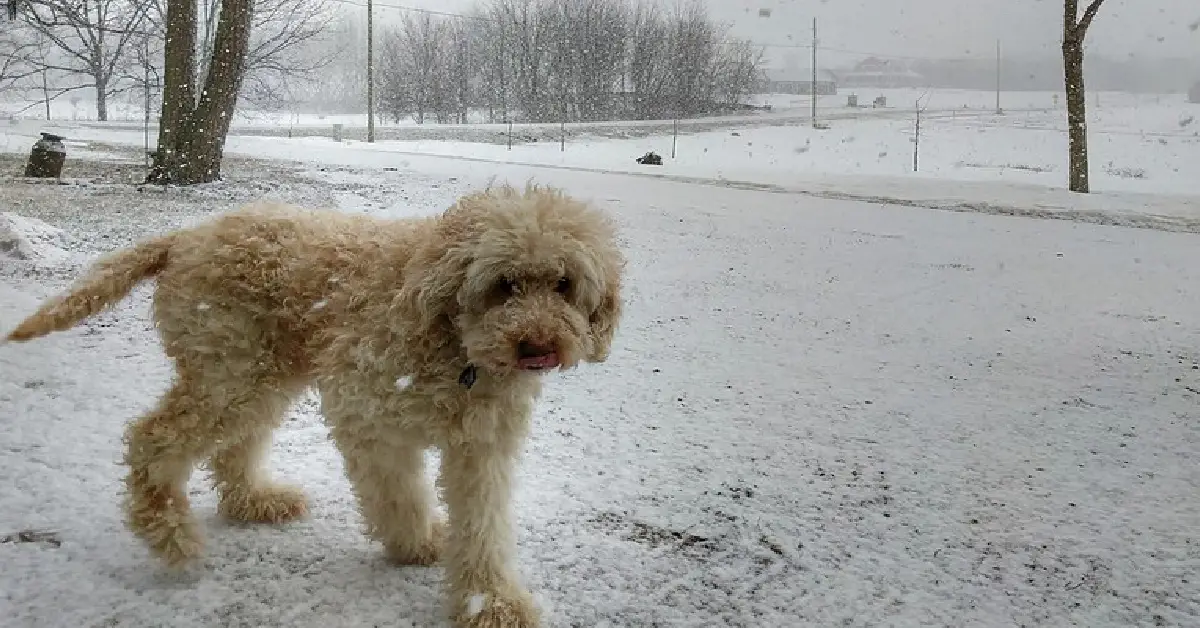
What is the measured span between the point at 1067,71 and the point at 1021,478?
17.3 meters

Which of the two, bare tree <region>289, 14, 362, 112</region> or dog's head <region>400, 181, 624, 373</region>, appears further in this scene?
bare tree <region>289, 14, 362, 112</region>

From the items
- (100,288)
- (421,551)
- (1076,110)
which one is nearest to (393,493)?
(421,551)

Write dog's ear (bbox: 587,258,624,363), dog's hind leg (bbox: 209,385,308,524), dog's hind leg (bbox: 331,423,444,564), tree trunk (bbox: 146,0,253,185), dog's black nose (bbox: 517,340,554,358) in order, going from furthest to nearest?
tree trunk (bbox: 146,0,253,185)
dog's hind leg (bbox: 209,385,308,524)
dog's hind leg (bbox: 331,423,444,564)
dog's ear (bbox: 587,258,624,363)
dog's black nose (bbox: 517,340,554,358)

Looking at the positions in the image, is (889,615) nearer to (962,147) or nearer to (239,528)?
(239,528)

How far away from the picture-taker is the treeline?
46438mm

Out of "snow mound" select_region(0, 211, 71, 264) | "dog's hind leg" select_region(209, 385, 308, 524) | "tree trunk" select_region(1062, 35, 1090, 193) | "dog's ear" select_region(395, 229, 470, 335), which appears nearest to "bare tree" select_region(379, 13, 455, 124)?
"tree trunk" select_region(1062, 35, 1090, 193)

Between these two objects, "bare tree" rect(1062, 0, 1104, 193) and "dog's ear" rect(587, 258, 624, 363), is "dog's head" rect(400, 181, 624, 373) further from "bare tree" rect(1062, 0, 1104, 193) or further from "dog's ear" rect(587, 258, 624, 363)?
"bare tree" rect(1062, 0, 1104, 193)

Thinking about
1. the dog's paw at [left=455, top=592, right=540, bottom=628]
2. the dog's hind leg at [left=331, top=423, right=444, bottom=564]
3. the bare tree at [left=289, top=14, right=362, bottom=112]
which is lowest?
the dog's paw at [left=455, top=592, right=540, bottom=628]

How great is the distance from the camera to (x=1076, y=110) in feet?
58.2

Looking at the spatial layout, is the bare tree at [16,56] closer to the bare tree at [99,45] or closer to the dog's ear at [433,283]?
the bare tree at [99,45]

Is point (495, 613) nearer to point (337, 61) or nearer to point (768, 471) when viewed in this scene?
point (768, 471)

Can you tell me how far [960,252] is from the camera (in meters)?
9.48

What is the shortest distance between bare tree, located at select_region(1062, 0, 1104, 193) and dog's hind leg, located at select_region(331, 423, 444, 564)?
17559 mm

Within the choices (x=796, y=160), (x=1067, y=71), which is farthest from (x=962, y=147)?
(x=1067, y=71)
